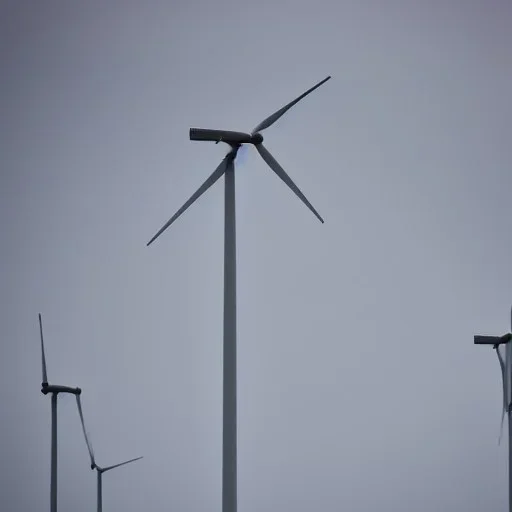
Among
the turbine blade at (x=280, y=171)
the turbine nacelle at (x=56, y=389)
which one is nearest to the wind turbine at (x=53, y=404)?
the turbine nacelle at (x=56, y=389)

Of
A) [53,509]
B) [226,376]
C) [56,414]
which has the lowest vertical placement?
[53,509]

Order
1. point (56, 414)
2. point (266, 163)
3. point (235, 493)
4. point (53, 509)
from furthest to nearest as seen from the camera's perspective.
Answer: point (56, 414) → point (53, 509) → point (266, 163) → point (235, 493)

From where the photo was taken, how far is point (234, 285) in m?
34.3

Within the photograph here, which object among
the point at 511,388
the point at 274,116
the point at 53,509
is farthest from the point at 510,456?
the point at 53,509

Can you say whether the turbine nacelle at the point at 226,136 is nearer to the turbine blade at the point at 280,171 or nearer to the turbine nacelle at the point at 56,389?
the turbine blade at the point at 280,171

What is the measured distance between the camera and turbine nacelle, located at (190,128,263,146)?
114 ft

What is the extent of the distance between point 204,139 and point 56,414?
30671mm

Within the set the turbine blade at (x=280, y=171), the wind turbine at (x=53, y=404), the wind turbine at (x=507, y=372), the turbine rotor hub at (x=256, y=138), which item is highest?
the turbine rotor hub at (x=256, y=138)

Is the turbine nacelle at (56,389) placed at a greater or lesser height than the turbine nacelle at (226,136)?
lesser

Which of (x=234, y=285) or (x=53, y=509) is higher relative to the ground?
(x=234, y=285)

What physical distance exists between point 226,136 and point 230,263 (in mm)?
4585

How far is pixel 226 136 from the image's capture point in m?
35.4

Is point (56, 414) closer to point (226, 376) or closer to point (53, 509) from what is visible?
point (53, 509)

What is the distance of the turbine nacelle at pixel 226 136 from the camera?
114 feet
